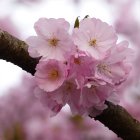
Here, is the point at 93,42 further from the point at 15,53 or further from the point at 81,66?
the point at 15,53

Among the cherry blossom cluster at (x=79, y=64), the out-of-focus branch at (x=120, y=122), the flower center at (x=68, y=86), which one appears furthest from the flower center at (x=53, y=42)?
the out-of-focus branch at (x=120, y=122)

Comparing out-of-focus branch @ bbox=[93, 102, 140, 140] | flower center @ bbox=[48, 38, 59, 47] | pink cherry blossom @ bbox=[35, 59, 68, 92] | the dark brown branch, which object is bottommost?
pink cherry blossom @ bbox=[35, 59, 68, 92]

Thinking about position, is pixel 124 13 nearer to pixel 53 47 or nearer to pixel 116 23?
pixel 116 23

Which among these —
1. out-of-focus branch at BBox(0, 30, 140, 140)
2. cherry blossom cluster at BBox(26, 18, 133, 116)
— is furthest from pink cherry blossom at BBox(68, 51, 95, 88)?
out-of-focus branch at BBox(0, 30, 140, 140)

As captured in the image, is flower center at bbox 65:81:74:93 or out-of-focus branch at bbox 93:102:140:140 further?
out-of-focus branch at bbox 93:102:140:140

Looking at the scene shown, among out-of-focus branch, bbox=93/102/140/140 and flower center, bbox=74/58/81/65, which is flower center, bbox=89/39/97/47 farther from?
out-of-focus branch, bbox=93/102/140/140

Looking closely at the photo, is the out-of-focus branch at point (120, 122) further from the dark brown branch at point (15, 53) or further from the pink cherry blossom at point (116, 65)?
the dark brown branch at point (15, 53)

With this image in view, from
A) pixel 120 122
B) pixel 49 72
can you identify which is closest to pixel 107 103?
pixel 120 122

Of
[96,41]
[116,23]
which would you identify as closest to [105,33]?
[96,41]
